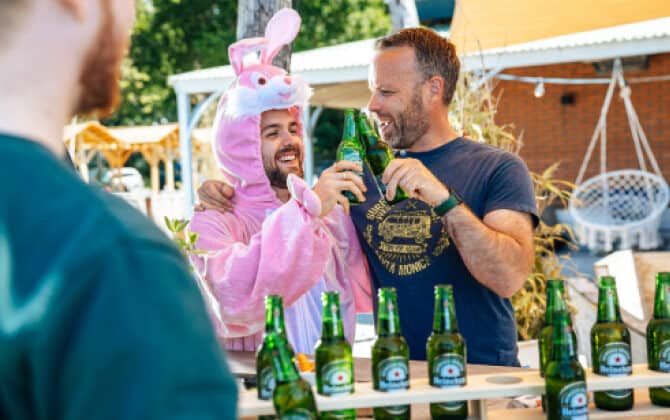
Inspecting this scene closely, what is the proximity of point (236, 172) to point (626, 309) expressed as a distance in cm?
273

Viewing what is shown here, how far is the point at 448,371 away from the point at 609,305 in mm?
552

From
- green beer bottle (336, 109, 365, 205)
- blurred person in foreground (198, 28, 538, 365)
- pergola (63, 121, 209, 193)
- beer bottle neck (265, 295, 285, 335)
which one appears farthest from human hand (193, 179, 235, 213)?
pergola (63, 121, 209, 193)

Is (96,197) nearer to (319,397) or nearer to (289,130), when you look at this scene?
(319,397)

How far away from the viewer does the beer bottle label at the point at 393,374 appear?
178 cm

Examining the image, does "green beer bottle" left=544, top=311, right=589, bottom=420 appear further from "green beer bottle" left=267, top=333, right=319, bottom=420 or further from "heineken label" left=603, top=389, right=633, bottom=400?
"green beer bottle" left=267, top=333, right=319, bottom=420

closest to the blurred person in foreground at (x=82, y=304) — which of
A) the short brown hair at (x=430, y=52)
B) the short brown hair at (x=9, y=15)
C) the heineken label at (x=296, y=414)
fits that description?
the short brown hair at (x=9, y=15)

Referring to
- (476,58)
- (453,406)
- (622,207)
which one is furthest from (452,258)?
(622,207)

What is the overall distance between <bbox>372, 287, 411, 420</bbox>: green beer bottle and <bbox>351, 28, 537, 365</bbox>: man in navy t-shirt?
514mm

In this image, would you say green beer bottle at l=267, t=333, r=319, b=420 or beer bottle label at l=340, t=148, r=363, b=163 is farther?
beer bottle label at l=340, t=148, r=363, b=163

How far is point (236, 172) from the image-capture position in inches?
98.6

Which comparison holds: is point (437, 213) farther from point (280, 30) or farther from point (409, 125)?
point (280, 30)

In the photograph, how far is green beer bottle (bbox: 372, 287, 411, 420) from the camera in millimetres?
1786

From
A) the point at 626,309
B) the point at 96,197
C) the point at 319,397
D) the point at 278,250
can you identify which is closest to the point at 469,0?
the point at 626,309

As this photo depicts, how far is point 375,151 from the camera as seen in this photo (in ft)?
8.49
